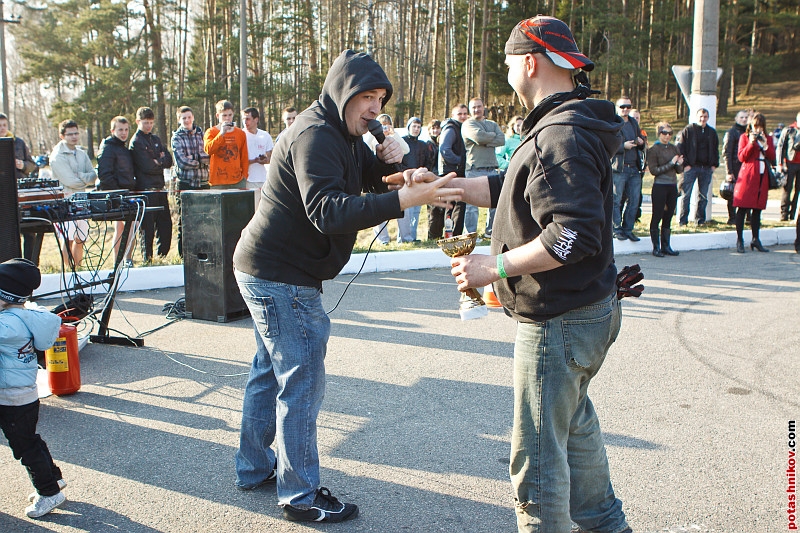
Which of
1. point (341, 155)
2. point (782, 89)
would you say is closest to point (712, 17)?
point (341, 155)

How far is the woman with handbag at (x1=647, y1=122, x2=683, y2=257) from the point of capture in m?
11.0

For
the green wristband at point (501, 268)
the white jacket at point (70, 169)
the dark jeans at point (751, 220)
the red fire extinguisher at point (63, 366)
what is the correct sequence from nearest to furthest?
1. the green wristband at point (501, 268)
2. the red fire extinguisher at point (63, 366)
3. the white jacket at point (70, 169)
4. the dark jeans at point (751, 220)

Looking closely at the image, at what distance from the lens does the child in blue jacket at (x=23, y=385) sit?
3354 millimetres

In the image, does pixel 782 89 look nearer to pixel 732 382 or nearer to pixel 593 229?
pixel 732 382

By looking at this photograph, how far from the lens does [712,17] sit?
1335cm

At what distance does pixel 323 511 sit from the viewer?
330 centimetres

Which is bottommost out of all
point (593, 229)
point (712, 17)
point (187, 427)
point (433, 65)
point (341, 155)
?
point (187, 427)

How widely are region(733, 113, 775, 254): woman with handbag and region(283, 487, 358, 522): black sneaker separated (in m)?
9.72

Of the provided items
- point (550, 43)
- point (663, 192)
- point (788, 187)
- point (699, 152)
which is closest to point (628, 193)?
point (663, 192)

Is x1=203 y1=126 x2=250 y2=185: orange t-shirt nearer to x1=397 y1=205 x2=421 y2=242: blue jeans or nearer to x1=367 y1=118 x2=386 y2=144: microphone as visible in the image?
x1=397 y1=205 x2=421 y2=242: blue jeans

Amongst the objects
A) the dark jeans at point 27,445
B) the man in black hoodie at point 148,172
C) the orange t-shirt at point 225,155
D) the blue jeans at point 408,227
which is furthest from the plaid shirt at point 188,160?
the dark jeans at point 27,445

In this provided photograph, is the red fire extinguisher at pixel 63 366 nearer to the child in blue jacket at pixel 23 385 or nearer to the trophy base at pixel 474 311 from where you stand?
the child in blue jacket at pixel 23 385

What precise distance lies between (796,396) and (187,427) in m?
4.15

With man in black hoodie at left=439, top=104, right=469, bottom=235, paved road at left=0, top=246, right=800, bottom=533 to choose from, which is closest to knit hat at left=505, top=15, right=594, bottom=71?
paved road at left=0, top=246, right=800, bottom=533
